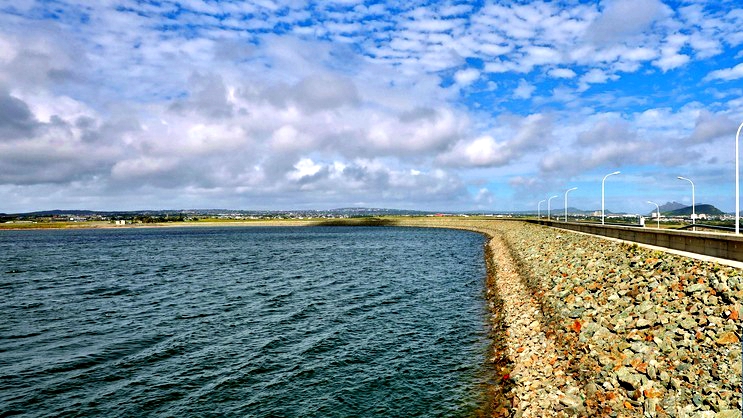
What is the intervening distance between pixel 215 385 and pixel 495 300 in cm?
1943

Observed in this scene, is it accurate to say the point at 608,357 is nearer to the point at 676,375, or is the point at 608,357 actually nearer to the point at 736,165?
the point at 676,375

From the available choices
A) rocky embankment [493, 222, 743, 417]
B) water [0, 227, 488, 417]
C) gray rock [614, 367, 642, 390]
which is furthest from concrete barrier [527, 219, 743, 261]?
gray rock [614, 367, 642, 390]

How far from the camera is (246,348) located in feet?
62.0

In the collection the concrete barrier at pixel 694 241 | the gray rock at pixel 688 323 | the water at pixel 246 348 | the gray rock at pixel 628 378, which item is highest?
the concrete barrier at pixel 694 241

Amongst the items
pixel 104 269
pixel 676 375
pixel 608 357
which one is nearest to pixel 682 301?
pixel 608 357

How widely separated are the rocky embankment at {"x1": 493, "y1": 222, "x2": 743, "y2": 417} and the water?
3126mm

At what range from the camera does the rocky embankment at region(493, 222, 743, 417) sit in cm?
1030

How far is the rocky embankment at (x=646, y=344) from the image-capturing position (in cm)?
1030

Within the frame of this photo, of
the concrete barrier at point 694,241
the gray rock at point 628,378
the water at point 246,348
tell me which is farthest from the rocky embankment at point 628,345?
the concrete barrier at point 694,241

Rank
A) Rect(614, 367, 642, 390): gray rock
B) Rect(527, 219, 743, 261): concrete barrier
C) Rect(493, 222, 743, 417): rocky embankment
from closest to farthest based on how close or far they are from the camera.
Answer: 1. Rect(493, 222, 743, 417): rocky embankment
2. Rect(614, 367, 642, 390): gray rock
3. Rect(527, 219, 743, 261): concrete barrier

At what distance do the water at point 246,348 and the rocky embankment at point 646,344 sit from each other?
3.13 metres

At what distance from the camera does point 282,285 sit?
3638cm

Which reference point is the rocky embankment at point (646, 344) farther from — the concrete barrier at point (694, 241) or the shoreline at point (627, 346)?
the concrete barrier at point (694, 241)

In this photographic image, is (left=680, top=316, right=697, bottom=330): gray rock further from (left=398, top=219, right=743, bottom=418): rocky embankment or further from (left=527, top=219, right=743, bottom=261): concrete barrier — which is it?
(left=527, top=219, right=743, bottom=261): concrete barrier
